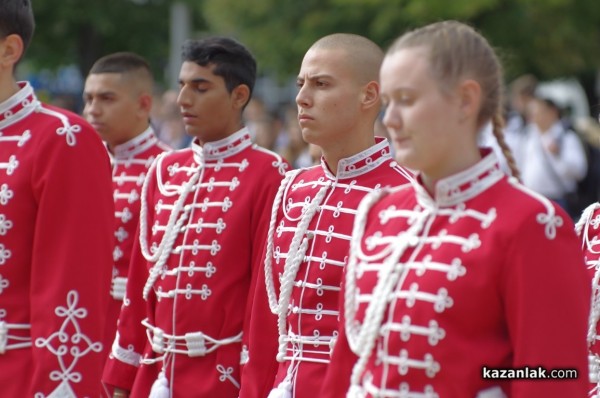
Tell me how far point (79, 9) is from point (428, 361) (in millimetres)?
22479

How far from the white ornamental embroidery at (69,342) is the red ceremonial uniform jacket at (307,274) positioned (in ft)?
3.18

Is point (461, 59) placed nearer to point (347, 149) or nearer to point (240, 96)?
point (347, 149)

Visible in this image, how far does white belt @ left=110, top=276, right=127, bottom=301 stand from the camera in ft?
26.0

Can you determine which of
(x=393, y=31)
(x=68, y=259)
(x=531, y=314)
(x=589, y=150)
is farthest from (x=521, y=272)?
(x=393, y=31)

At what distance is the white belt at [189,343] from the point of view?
A: 6.56 m

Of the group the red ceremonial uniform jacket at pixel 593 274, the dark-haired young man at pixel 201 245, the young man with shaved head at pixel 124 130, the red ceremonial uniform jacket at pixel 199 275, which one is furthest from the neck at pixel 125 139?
the red ceremonial uniform jacket at pixel 593 274

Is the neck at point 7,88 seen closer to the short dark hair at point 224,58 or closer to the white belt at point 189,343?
the white belt at point 189,343

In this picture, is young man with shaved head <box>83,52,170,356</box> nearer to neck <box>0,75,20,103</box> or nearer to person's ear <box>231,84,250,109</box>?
person's ear <box>231,84,250,109</box>

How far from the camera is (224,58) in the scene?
728 centimetres

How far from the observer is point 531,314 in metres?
3.99

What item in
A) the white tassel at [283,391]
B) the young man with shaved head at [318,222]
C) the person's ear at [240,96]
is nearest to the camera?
the white tassel at [283,391]

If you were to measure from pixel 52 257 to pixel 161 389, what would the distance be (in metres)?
1.73

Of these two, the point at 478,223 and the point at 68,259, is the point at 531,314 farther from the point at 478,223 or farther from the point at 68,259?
the point at 68,259

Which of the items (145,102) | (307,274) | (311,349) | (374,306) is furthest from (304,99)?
(145,102)
